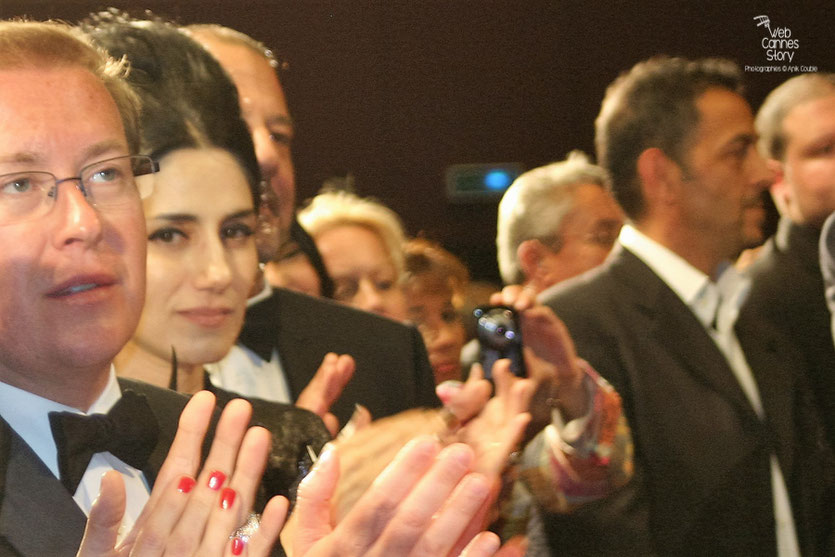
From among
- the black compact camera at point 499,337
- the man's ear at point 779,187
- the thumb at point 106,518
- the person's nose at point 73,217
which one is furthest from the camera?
the man's ear at point 779,187

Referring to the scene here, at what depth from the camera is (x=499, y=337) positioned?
1939 millimetres

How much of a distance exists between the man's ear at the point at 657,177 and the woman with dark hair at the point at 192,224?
83cm

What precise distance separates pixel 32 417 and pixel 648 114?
138cm

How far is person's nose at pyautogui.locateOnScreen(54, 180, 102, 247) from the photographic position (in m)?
1.30

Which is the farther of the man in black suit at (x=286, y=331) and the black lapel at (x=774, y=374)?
the black lapel at (x=774, y=374)

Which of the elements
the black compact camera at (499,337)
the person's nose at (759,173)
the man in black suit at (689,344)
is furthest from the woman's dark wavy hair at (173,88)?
the person's nose at (759,173)

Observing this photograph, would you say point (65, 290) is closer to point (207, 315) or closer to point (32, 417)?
point (32, 417)

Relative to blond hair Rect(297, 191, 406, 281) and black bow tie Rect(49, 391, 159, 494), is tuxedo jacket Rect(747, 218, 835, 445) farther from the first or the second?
black bow tie Rect(49, 391, 159, 494)

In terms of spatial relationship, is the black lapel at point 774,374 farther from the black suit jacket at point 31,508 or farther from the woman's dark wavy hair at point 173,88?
the black suit jacket at point 31,508

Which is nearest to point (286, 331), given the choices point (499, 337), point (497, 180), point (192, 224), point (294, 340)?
point (294, 340)

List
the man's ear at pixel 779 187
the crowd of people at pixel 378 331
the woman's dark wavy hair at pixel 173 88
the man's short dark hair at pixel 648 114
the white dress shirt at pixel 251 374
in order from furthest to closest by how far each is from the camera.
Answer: the man's ear at pixel 779 187 → the man's short dark hair at pixel 648 114 → the white dress shirt at pixel 251 374 → the woman's dark wavy hair at pixel 173 88 → the crowd of people at pixel 378 331

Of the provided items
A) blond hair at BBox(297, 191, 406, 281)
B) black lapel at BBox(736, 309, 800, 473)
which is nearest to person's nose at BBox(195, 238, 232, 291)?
blond hair at BBox(297, 191, 406, 281)

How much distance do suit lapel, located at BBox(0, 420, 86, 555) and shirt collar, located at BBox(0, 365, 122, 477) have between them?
0.02m

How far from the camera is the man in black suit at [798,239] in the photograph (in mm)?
2141
